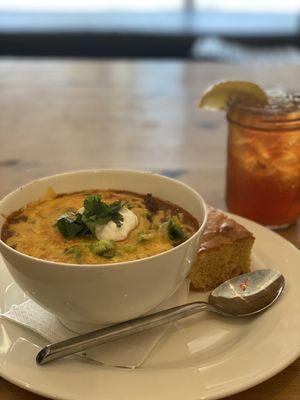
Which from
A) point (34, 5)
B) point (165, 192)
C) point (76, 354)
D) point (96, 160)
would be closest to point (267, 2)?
point (34, 5)

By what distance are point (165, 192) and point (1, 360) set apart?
1.35ft

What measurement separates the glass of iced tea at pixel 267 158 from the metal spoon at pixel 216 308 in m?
0.27

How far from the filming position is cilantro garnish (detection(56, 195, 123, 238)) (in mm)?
→ 876

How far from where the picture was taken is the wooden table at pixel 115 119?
1.52 m

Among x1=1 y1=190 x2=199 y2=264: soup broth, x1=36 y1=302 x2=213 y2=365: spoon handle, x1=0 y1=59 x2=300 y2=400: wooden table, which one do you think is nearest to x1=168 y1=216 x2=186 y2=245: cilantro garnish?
x1=1 y1=190 x2=199 y2=264: soup broth

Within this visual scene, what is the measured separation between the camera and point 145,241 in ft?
2.86

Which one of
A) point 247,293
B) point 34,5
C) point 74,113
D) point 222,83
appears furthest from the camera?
point 34,5

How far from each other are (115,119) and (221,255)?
92 cm

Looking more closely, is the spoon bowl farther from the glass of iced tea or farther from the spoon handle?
the glass of iced tea

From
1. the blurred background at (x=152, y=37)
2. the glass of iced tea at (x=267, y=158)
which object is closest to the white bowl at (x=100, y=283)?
the glass of iced tea at (x=267, y=158)

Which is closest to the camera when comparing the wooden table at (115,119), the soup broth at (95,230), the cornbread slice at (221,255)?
the soup broth at (95,230)

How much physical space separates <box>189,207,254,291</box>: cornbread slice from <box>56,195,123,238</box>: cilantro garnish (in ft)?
0.67

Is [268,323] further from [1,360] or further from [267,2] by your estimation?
[267,2]

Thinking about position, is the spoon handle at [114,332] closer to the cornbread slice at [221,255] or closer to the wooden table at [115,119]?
the cornbread slice at [221,255]
